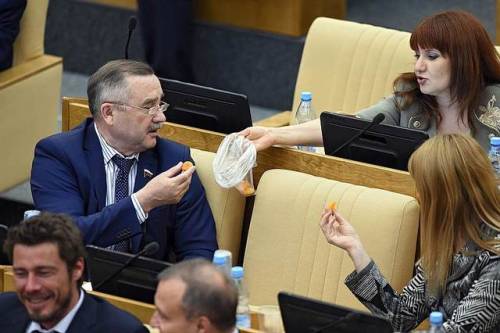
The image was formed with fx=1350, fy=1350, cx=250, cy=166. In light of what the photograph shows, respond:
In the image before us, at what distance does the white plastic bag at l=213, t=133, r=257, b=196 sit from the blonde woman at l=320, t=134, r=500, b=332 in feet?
1.66

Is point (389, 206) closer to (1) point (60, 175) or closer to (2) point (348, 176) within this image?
(2) point (348, 176)

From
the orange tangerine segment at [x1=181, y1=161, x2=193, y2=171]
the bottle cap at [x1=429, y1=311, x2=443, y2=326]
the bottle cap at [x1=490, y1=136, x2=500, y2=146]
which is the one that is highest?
the bottle cap at [x1=490, y1=136, x2=500, y2=146]

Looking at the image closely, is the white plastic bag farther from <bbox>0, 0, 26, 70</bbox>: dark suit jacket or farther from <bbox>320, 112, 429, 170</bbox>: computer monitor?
<bbox>0, 0, 26, 70</bbox>: dark suit jacket

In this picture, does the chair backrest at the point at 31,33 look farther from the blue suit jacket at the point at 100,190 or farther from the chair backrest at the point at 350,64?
the blue suit jacket at the point at 100,190

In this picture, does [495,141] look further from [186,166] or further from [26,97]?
[26,97]

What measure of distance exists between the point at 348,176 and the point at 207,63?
8.76 feet

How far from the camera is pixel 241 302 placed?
326 cm

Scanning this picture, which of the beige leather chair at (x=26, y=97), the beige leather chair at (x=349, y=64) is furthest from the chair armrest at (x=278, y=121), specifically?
the beige leather chair at (x=26, y=97)

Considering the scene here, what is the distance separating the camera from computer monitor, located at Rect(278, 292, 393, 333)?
2.82 metres

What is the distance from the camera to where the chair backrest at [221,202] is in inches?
148

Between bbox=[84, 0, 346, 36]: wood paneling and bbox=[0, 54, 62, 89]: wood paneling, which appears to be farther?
bbox=[84, 0, 346, 36]: wood paneling

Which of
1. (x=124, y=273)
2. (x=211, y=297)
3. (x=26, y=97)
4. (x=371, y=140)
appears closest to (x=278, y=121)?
(x=26, y=97)

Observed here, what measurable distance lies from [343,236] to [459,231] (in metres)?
0.29

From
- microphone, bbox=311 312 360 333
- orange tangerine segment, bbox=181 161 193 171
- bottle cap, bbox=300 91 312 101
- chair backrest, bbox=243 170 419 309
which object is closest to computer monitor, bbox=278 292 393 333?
microphone, bbox=311 312 360 333
